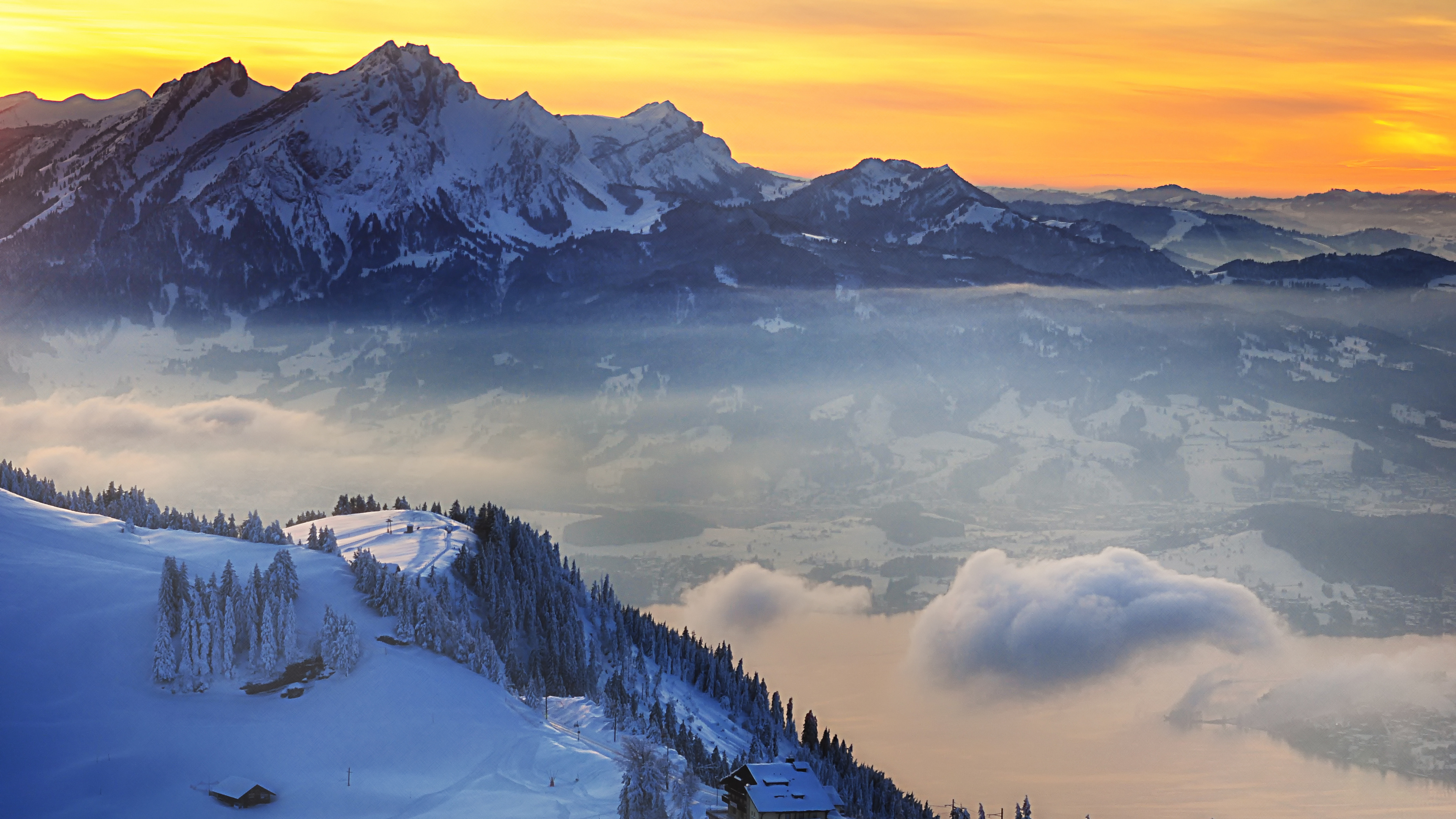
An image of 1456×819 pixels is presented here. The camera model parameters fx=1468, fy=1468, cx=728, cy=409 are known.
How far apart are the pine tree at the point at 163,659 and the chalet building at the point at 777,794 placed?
72.7 metres

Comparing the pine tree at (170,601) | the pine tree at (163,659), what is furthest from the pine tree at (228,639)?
the pine tree at (163,659)

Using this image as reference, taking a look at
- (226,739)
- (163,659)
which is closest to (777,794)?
(226,739)

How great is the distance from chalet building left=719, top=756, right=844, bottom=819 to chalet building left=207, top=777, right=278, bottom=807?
5244 centimetres

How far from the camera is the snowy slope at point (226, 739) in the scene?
548 feet

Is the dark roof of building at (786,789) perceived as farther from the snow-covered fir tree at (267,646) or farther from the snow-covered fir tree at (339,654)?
the snow-covered fir tree at (267,646)

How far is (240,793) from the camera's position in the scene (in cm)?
16500

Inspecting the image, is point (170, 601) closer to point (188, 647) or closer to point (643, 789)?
point (188, 647)

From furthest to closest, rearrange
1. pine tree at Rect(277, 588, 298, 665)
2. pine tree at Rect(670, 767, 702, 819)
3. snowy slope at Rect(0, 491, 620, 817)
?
pine tree at Rect(277, 588, 298, 665) → snowy slope at Rect(0, 491, 620, 817) → pine tree at Rect(670, 767, 702, 819)

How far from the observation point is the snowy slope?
167m

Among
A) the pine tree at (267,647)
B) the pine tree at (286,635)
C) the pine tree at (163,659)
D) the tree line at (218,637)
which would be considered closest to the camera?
the pine tree at (163,659)

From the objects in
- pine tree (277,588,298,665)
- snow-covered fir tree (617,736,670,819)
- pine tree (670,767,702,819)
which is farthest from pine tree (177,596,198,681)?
pine tree (670,767,702,819)

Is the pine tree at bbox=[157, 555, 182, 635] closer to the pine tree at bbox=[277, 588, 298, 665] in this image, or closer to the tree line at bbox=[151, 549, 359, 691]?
the tree line at bbox=[151, 549, 359, 691]

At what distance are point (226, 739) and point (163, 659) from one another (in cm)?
1641

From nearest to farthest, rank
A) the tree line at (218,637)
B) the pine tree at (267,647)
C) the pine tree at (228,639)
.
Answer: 1. the tree line at (218,637)
2. the pine tree at (228,639)
3. the pine tree at (267,647)
